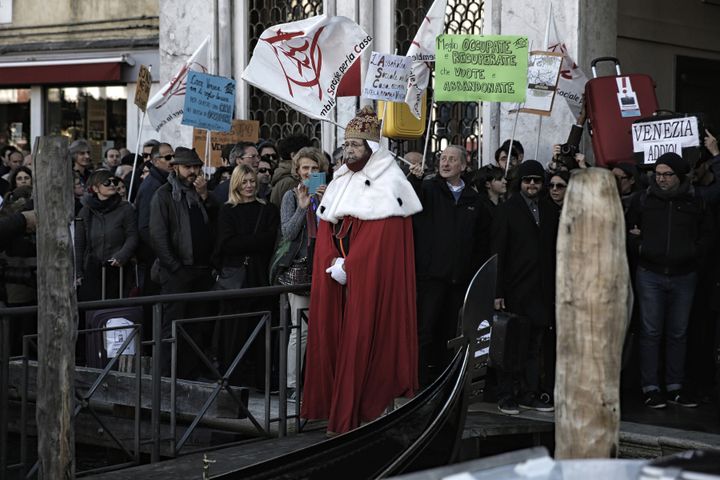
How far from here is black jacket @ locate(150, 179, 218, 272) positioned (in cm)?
1085

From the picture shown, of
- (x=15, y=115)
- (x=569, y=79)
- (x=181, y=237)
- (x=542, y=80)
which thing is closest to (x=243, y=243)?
(x=181, y=237)

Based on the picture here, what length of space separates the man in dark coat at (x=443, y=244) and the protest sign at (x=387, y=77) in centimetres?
131

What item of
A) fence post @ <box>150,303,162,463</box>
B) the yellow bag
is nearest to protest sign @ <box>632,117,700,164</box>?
the yellow bag

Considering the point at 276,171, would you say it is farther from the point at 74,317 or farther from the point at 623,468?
the point at 623,468

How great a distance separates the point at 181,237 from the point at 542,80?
3786 millimetres

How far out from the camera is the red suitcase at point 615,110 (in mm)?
12289

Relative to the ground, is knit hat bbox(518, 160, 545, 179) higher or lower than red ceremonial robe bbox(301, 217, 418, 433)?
higher

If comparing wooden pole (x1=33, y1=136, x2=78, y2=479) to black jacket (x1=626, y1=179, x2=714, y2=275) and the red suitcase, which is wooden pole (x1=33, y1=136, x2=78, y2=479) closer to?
black jacket (x1=626, y1=179, x2=714, y2=275)

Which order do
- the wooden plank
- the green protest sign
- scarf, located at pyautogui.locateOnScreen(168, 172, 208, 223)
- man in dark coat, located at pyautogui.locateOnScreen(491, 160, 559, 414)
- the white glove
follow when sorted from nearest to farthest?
the wooden plank, the white glove, man in dark coat, located at pyautogui.locateOnScreen(491, 160, 559, 414), scarf, located at pyautogui.locateOnScreen(168, 172, 208, 223), the green protest sign

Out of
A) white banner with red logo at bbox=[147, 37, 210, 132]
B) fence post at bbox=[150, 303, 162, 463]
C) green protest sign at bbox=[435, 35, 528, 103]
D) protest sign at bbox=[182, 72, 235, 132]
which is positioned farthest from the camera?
white banner with red logo at bbox=[147, 37, 210, 132]

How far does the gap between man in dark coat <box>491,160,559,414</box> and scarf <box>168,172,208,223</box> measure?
242 centimetres

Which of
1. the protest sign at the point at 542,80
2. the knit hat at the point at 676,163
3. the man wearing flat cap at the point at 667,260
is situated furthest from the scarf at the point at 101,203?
the knit hat at the point at 676,163

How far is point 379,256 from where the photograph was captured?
9.52 meters

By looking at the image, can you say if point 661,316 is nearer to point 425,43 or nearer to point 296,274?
point 296,274
